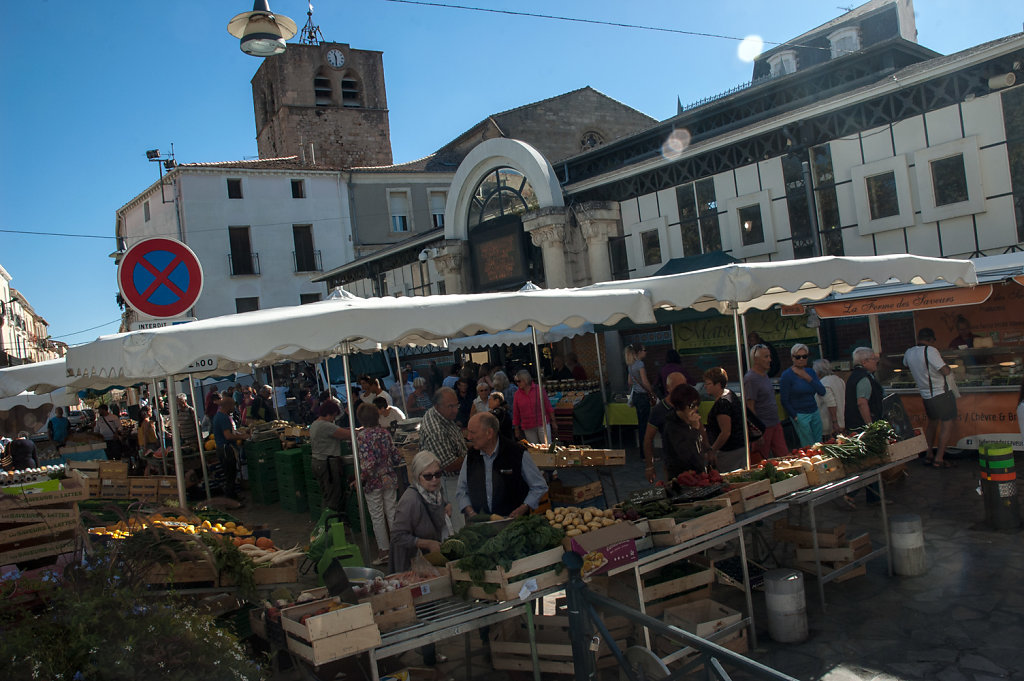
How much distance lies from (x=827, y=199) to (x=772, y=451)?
6.04m

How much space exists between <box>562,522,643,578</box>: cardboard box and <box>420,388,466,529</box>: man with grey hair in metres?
2.86

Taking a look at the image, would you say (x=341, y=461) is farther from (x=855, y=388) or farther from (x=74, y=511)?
(x=855, y=388)

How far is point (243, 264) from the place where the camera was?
3109cm

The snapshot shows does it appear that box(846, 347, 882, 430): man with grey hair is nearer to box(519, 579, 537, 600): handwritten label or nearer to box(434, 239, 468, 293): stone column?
box(519, 579, 537, 600): handwritten label

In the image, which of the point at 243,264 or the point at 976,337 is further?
the point at 243,264

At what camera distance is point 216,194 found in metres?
30.4

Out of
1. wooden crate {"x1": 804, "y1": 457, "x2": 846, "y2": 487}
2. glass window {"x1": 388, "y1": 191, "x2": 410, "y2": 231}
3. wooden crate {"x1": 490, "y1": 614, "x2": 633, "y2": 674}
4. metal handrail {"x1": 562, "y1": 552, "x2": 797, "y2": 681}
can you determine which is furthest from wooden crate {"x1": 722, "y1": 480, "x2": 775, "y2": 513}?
glass window {"x1": 388, "y1": 191, "x2": 410, "y2": 231}

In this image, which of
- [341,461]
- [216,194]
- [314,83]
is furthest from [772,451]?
[314,83]

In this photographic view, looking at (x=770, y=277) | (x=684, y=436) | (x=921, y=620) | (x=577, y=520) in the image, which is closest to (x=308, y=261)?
(x=684, y=436)

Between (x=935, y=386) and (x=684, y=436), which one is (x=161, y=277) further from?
(x=935, y=386)

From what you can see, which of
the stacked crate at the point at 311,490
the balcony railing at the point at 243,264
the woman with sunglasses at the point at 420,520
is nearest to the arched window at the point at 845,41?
the stacked crate at the point at 311,490

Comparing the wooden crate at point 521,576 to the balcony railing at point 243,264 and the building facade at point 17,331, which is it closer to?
the balcony railing at point 243,264

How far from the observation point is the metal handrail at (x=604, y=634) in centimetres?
275

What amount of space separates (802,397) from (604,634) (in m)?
5.48
